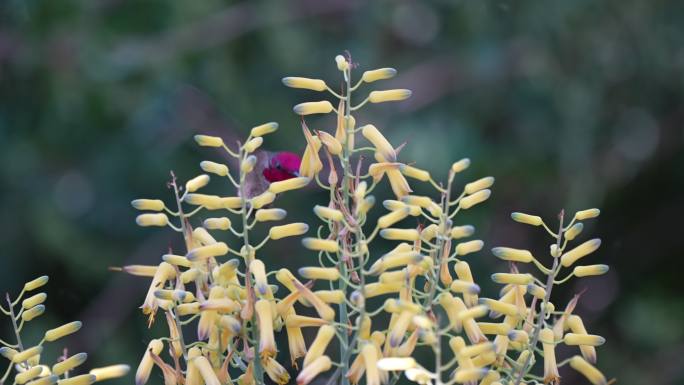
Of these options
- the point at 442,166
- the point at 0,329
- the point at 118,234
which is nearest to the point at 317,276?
the point at 442,166

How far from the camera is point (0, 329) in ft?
8.80

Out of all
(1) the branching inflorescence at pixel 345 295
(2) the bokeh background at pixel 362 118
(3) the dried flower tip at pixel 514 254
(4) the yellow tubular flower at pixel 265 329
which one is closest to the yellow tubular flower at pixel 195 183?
(1) the branching inflorescence at pixel 345 295

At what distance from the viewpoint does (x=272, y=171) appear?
0.87m

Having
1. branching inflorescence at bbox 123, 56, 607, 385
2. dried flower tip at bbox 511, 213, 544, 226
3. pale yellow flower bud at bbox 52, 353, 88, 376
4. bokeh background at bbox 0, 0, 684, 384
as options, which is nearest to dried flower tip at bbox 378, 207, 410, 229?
branching inflorescence at bbox 123, 56, 607, 385

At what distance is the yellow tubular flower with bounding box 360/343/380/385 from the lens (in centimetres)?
59

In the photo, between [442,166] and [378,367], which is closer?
[378,367]

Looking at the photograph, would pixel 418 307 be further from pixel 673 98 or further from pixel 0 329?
pixel 0 329

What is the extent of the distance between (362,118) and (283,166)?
1.55 metres

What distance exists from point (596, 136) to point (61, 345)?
1459 mm

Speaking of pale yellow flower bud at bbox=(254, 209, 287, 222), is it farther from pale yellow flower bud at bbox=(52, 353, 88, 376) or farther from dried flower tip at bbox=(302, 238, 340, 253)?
pale yellow flower bud at bbox=(52, 353, 88, 376)

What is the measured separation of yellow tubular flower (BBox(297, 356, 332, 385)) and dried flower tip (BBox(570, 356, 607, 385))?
0.17 m

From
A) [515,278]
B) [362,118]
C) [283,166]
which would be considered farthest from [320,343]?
[362,118]

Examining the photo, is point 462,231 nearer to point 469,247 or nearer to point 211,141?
point 469,247

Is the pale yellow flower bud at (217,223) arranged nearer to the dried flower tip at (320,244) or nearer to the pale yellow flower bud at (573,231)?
the dried flower tip at (320,244)
